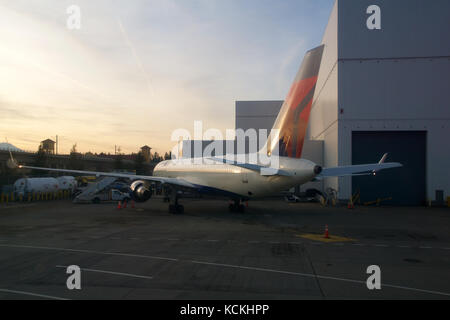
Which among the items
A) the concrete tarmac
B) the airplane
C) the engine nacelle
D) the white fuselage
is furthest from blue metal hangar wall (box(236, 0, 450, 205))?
the engine nacelle

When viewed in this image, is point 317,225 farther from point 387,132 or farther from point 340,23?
point 340,23

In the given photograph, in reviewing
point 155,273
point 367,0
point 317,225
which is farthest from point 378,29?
point 155,273

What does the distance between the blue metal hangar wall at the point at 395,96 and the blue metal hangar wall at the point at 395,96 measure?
0.09 metres

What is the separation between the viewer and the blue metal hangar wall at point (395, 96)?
31.7 metres

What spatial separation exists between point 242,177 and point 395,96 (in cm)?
2088

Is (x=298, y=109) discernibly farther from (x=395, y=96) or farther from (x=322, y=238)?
(x=395, y=96)

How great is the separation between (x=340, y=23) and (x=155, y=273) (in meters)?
32.6

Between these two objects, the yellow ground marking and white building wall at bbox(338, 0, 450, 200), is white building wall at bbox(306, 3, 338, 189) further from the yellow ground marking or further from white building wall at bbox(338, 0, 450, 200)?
the yellow ground marking

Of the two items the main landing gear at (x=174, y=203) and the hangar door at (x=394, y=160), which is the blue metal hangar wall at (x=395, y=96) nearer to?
the hangar door at (x=394, y=160)

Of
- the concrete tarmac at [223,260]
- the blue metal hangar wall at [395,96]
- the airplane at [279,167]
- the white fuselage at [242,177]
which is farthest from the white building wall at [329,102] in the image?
the concrete tarmac at [223,260]

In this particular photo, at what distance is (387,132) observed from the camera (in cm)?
3266

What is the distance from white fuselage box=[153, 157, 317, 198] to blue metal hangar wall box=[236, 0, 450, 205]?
48.3 ft
